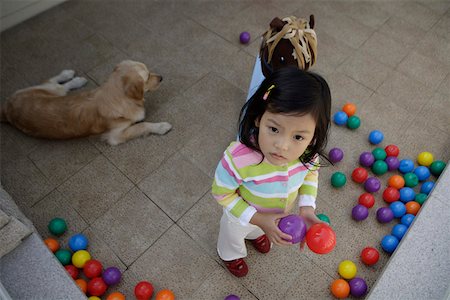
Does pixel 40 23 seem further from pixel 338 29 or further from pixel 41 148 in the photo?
pixel 338 29

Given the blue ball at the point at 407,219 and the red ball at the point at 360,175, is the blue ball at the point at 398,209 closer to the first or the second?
the blue ball at the point at 407,219

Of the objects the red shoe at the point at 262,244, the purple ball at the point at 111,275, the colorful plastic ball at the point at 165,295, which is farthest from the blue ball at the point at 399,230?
the purple ball at the point at 111,275

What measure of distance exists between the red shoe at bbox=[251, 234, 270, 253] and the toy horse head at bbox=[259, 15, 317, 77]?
105 cm

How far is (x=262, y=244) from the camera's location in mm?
2420

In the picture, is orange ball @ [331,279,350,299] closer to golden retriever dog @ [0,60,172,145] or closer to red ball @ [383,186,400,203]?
red ball @ [383,186,400,203]

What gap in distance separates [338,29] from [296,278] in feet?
8.74

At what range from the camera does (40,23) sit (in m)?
3.92

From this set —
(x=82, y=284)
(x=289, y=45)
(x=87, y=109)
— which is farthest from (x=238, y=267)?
(x=87, y=109)

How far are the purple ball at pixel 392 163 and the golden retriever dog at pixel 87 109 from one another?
1951 millimetres

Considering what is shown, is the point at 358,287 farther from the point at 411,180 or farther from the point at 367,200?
the point at 411,180

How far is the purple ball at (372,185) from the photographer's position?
270 centimetres

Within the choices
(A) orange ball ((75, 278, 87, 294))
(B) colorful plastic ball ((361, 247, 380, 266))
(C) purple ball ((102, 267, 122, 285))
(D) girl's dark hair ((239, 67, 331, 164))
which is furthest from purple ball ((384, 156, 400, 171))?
(A) orange ball ((75, 278, 87, 294))

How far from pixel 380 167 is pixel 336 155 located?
1.07 feet

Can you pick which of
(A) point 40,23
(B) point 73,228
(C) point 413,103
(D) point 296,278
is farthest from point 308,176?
(A) point 40,23
